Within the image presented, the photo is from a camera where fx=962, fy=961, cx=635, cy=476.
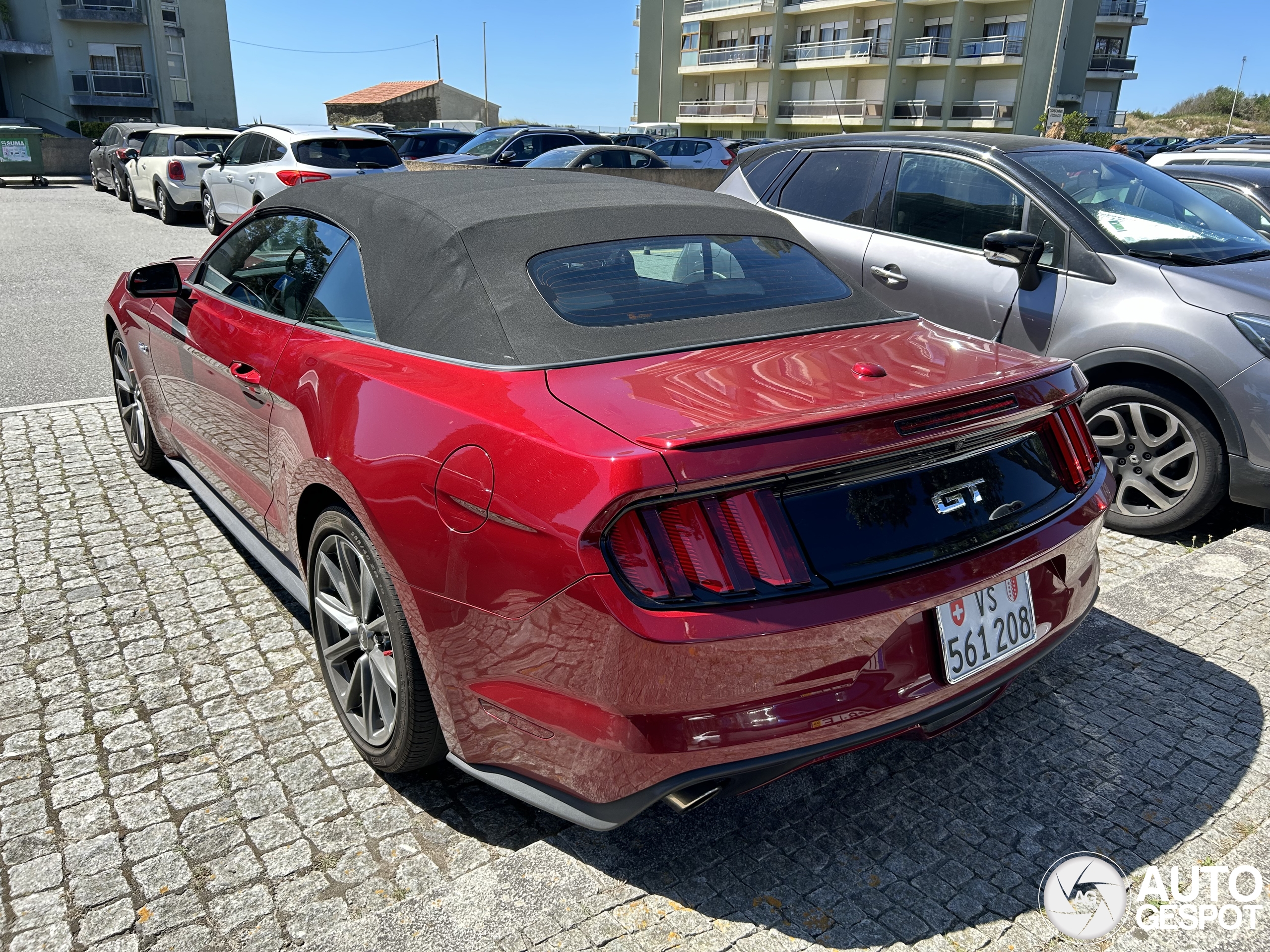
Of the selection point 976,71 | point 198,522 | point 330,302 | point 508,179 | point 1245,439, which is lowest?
point 198,522

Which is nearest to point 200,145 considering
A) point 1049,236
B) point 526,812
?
point 1049,236

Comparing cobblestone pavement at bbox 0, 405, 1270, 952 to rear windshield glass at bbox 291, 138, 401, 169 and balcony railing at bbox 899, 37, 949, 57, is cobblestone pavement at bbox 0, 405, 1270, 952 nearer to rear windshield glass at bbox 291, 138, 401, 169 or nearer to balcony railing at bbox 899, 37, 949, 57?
rear windshield glass at bbox 291, 138, 401, 169

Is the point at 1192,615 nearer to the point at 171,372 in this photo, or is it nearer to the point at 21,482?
the point at 171,372

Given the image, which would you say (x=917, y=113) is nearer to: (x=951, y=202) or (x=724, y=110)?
(x=724, y=110)

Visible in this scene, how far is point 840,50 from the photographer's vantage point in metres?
54.5

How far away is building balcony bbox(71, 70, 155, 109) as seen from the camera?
43875 millimetres

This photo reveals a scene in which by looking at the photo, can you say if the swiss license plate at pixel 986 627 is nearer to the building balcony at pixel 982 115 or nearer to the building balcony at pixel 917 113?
the building balcony at pixel 982 115

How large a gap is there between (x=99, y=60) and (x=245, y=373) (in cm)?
5079

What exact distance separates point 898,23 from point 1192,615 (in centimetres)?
5584

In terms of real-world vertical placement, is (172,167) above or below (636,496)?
below

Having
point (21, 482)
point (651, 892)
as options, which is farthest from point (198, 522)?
point (651, 892)

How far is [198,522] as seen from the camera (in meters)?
4.83

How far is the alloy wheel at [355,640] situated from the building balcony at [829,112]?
5288 centimetres

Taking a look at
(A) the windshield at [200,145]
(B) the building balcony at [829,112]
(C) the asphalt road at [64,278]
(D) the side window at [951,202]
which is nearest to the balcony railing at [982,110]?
(B) the building balcony at [829,112]
